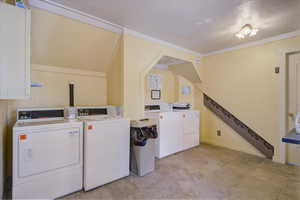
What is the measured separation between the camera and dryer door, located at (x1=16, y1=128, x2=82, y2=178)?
64.6 inches

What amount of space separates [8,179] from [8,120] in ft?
2.75

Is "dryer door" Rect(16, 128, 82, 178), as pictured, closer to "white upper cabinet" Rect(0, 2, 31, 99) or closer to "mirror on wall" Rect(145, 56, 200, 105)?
"white upper cabinet" Rect(0, 2, 31, 99)

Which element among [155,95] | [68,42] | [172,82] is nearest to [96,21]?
[68,42]

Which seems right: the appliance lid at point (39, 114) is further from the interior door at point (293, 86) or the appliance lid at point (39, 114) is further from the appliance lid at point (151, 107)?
the interior door at point (293, 86)

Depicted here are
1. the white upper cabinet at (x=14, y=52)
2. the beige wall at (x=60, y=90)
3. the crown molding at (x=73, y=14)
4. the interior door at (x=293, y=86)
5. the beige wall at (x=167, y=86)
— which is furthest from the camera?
the beige wall at (x=167, y=86)

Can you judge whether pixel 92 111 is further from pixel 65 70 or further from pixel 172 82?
pixel 172 82

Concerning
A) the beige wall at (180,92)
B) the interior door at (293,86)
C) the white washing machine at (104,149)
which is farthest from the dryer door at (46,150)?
the interior door at (293,86)

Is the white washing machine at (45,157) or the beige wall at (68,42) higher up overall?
the beige wall at (68,42)

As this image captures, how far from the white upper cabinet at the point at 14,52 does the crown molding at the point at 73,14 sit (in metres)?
0.52

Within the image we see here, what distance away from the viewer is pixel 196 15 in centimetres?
219

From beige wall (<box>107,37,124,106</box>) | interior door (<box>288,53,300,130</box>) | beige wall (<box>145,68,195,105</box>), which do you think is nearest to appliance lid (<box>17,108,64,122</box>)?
beige wall (<box>107,37,124,106</box>)

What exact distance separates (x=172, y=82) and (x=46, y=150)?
3.54 metres

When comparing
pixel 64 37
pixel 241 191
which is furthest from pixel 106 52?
pixel 241 191

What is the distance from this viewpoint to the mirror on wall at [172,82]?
406 cm
